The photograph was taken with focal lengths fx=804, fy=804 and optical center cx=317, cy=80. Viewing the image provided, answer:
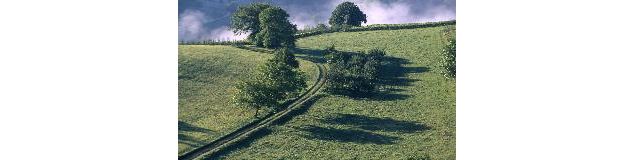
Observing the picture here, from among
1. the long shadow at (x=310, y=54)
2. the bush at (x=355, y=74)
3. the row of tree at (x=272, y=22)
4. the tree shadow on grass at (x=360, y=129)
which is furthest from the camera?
the long shadow at (x=310, y=54)

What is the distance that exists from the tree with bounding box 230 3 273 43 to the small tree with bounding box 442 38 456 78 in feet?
36.0

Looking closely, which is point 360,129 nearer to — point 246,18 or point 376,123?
point 376,123

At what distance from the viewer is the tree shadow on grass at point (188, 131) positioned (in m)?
42.9

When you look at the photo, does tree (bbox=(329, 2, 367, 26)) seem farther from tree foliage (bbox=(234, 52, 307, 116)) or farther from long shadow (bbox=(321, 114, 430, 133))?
long shadow (bbox=(321, 114, 430, 133))

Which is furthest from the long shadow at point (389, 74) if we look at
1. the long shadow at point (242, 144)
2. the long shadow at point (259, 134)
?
the long shadow at point (242, 144)

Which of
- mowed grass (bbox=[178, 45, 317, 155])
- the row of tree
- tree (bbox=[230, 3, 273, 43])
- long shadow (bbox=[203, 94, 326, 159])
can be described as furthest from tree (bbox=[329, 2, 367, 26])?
long shadow (bbox=[203, 94, 326, 159])

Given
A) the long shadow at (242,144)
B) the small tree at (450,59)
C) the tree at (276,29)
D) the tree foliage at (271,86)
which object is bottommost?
the long shadow at (242,144)

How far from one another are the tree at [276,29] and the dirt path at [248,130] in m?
3.39

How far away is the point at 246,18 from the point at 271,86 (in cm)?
530

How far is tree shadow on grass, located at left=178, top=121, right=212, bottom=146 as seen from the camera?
42.9 m

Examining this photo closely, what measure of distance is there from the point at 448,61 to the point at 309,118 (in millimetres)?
8029

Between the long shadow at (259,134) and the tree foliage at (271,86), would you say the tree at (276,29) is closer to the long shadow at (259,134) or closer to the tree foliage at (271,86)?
the tree foliage at (271,86)
